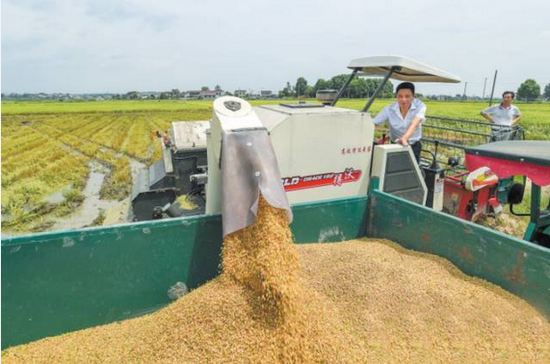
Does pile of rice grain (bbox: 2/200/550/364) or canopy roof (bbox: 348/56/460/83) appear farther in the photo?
canopy roof (bbox: 348/56/460/83)

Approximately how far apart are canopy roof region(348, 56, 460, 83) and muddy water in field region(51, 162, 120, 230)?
16.5 ft

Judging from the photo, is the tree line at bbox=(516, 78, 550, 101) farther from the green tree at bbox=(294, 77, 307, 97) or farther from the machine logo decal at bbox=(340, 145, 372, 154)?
the machine logo decal at bbox=(340, 145, 372, 154)

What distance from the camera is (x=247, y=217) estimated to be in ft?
6.73

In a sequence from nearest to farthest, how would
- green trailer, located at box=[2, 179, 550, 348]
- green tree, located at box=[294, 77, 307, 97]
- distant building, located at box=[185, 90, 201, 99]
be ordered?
green trailer, located at box=[2, 179, 550, 348] → green tree, located at box=[294, 77, 307, 97] → distant building, located at box=[185, 90, 201, 99]

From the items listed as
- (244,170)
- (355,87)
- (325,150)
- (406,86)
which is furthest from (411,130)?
(355,87)

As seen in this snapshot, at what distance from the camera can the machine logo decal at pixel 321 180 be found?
288cm

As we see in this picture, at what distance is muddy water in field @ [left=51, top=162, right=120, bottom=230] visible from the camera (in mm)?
6062

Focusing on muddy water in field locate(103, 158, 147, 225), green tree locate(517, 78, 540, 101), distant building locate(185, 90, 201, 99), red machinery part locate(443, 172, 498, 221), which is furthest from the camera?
distant building locate(185, 90, 201, 99)

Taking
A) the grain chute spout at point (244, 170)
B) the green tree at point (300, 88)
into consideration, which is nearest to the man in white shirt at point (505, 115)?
the grain chute spout at point (244, 170)

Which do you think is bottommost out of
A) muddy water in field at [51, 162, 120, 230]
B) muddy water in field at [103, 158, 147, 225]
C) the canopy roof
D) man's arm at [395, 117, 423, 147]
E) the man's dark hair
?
muddy water in field at [51, 162, 120, 230]

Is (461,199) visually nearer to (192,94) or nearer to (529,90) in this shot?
(529,90)

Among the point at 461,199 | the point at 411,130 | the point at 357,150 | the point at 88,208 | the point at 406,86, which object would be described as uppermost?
the point at 406,86

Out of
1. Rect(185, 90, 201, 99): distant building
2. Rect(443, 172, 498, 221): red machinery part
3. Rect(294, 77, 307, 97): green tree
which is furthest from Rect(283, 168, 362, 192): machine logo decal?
Rect(185, 90, 201, 99): distant building

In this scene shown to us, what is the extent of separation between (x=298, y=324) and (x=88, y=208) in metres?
6.24
